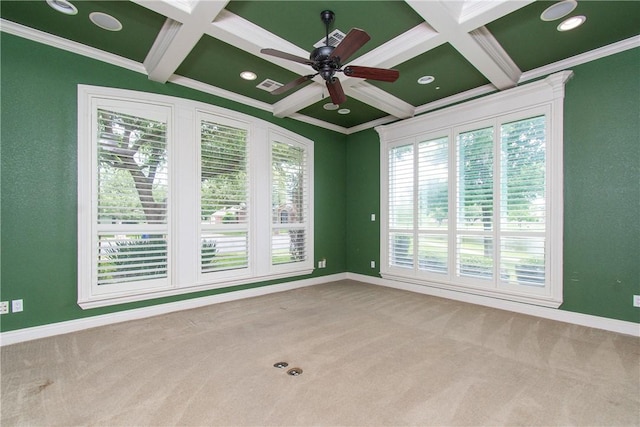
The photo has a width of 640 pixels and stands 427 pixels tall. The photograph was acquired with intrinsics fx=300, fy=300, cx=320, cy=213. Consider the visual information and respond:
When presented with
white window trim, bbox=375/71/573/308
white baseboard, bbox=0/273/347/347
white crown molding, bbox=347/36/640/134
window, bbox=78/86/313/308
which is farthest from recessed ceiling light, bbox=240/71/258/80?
white baseboard, bbox=0/273/347/347

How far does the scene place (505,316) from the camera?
3.74 metres

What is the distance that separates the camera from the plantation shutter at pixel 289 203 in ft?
16.5

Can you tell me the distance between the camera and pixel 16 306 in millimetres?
2945

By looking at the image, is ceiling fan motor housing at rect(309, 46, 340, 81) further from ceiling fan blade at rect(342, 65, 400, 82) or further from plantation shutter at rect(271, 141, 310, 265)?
plantation shutter at rect(271, 141, 310, 265)

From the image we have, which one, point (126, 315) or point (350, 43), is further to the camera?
point (126, 315)

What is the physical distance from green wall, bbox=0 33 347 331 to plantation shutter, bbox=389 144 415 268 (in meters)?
4.19

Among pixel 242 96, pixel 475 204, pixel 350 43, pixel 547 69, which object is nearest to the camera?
pixel 350 43

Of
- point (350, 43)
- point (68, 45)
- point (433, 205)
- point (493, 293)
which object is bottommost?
point (493, 293)

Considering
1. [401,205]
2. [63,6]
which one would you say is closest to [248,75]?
[63,6]

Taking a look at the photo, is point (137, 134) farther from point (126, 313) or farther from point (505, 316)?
point (505, 316)

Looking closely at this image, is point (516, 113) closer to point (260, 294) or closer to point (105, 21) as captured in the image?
point (260, 294)

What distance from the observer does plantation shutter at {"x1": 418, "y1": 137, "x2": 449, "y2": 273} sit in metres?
4.67

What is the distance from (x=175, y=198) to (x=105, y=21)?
1945 millimetres

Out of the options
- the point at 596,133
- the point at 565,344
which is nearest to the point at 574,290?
the point at 565,344
